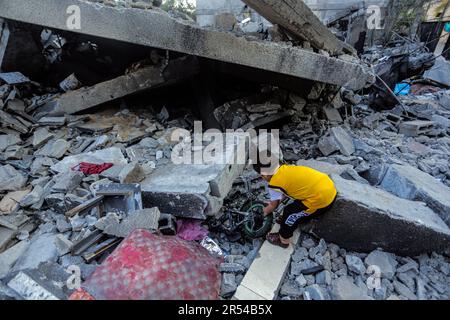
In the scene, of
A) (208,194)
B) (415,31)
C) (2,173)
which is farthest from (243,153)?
(415,31)

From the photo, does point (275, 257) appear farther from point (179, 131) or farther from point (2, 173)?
point (2, 173)

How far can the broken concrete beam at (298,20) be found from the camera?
12.5ft

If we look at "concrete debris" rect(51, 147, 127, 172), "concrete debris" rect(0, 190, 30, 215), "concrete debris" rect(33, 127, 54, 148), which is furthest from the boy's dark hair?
"concrete debris" rect(33, 127, 54, 148)

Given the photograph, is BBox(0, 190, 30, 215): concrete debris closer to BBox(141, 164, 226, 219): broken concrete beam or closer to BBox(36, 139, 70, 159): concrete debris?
BBox(36, 139, 70, 159): concrete debris

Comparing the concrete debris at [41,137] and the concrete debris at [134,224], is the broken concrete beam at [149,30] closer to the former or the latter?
the concrete debris at [41,137]

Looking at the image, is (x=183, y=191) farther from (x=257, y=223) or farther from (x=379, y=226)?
(x=379, y=226)

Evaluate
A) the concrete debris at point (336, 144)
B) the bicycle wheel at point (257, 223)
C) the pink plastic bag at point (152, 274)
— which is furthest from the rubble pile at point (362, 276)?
the concrete debris at point (336, 144)

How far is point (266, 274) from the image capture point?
7.95ft

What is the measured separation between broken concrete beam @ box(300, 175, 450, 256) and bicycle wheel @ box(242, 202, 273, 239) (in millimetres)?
476

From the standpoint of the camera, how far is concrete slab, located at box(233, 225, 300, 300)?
7.44ft

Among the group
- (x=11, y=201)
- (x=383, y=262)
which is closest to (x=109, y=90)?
(x=11, y=201)

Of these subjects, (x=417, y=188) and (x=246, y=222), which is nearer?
(x=246, y=222)

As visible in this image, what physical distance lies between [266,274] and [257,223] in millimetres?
610

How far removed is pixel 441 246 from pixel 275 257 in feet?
5.07
